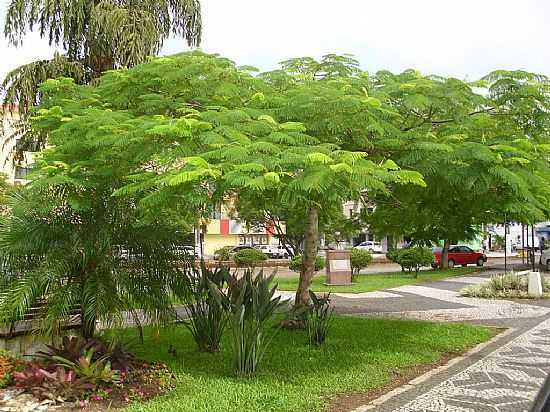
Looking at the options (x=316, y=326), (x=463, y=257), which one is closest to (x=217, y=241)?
(x=463, y=257)

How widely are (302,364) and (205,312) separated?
5.15ft

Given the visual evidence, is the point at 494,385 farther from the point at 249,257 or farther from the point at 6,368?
the point at 249,257

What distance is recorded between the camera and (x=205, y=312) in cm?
848

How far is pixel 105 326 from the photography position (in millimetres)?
7848

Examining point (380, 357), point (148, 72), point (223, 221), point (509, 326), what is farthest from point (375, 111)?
point (223, 221)

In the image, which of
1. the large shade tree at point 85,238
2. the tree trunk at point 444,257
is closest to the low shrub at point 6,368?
the large shade tree at point 85,238

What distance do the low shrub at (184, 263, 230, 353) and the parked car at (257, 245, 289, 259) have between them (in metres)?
36.7

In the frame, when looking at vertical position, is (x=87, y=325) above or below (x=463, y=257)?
above

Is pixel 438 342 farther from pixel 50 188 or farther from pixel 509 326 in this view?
pixel 50 188

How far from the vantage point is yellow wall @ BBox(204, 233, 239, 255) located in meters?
56.0

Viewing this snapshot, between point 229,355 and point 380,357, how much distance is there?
6.95 ft

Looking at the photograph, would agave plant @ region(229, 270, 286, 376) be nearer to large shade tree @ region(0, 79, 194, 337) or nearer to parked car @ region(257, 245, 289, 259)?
large shade tree @ region(0, 79, 194, 337)

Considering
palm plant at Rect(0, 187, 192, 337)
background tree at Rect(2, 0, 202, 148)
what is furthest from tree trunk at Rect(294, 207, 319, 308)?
background tree at Rect(2, 0, 202, 148)

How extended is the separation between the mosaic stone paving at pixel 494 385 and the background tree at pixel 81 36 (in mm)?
9642
